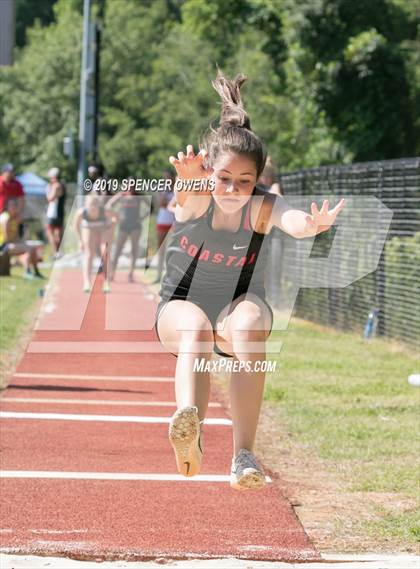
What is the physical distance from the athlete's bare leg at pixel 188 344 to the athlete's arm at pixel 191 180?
18.5 inches

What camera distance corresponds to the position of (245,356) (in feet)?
16.4

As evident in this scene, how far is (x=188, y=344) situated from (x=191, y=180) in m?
0.75

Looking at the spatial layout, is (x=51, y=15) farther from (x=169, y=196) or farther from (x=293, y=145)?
(x=169, y=196)

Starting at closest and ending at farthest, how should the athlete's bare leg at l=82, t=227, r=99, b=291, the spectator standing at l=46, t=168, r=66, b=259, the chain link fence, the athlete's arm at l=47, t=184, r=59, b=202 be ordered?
1. the chain link fence
2. the athlete's bare leg at l=82, t=227, r=99, b=291
3. the athlete's arm at l=47, t=184, r=59, b=202
4. the spectator standing at l=46, t=168, r=66, b=259

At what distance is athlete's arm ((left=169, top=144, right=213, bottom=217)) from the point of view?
16.1 feet

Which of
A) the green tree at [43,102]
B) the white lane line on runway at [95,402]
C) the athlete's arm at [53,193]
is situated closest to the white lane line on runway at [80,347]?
the white lane line on runway at [95,402]

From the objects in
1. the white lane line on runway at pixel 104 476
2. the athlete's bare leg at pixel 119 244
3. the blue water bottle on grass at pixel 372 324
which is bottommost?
the athlete's bare leg at pixel 119 244

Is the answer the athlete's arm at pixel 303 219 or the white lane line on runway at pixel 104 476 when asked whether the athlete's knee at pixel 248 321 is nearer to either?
the athlete's arm at pixel 303 219

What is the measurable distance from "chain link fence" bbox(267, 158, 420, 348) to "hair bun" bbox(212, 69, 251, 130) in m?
8.01

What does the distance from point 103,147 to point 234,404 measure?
56317mm

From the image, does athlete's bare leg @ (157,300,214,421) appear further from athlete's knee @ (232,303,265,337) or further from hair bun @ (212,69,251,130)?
hair bun @ (212,69,251,130)

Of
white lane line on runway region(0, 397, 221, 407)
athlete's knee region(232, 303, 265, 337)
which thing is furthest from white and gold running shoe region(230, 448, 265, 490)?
white lane line on runway region(0, 397, 221, 407)

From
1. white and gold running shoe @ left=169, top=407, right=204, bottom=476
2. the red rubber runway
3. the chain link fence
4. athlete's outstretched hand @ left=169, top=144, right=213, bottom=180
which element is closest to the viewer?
white and gold running shoe @ left=169, top=407, right=204, bottom=476

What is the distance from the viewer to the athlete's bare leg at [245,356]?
500 cm
